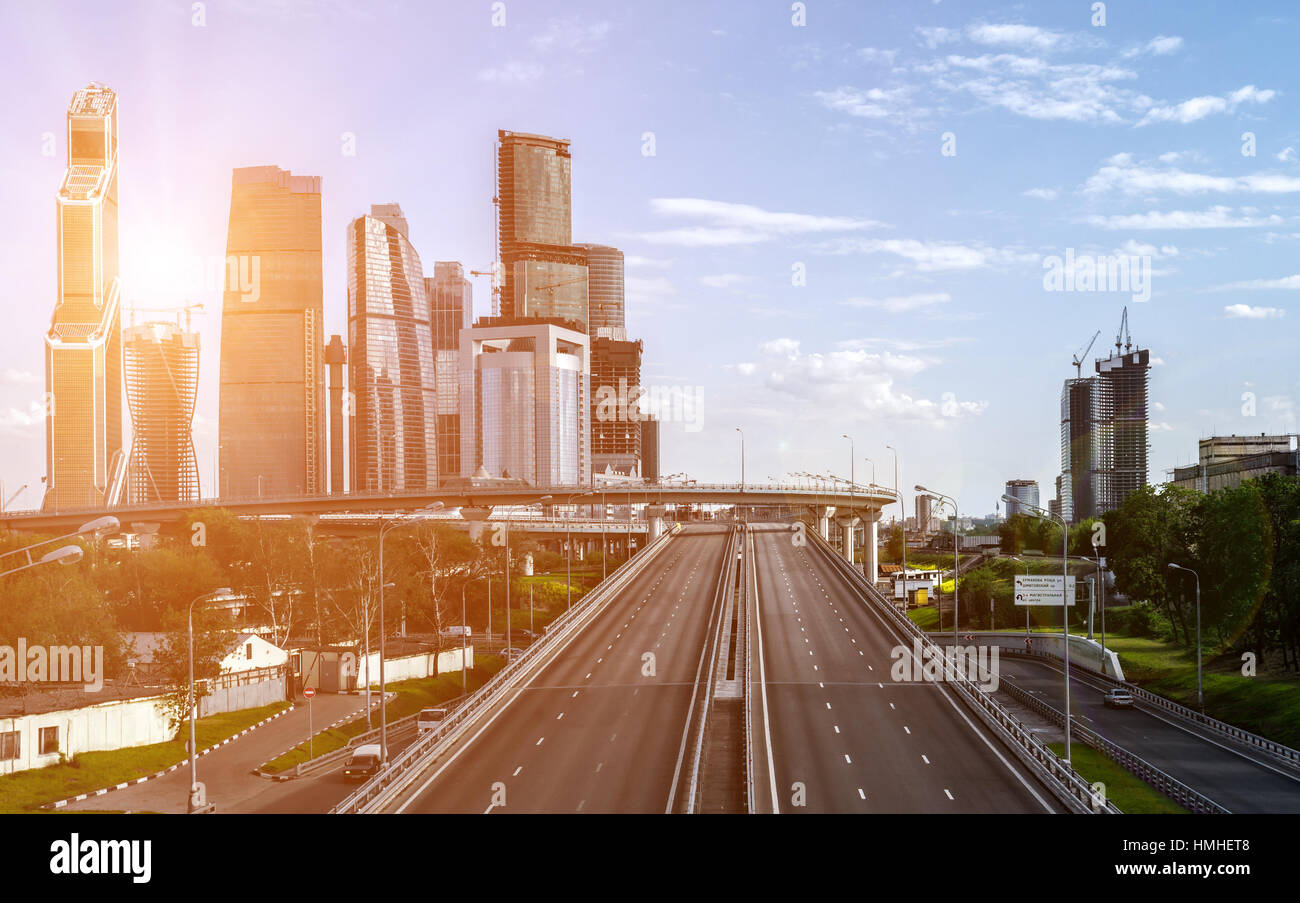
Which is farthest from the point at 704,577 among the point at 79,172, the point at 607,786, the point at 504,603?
the point at 79,172

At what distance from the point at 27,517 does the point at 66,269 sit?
122ft

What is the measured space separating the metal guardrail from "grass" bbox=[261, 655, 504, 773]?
3738 cm

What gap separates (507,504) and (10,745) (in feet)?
369

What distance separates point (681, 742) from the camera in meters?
40.8

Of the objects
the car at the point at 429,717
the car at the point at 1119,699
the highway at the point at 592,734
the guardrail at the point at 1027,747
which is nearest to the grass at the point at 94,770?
the car at the point at 429,717

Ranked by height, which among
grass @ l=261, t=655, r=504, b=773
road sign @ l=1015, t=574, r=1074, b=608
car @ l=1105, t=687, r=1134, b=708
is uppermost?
road sign @ l=1015, t=574, r=1074, b=608

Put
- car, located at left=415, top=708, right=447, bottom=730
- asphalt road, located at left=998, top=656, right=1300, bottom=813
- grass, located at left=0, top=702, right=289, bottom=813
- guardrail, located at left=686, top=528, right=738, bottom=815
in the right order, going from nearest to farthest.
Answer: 1. guardrail, located at left=686, top=528, right=738, bottom=815
2. asphalt road, located at left=998, top=656, right=1300, bottom=813
3. grass, located at left=0, top=702, right=289, bottom=813
4. car, located at left=415, top=708, right=447, bottom=730

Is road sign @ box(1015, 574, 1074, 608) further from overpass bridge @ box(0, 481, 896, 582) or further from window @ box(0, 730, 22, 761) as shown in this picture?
overpass bridge @ box(0, 481, 896, 582)

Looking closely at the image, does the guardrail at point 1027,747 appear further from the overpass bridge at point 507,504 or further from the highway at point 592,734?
the overpass bridge at point 507,504

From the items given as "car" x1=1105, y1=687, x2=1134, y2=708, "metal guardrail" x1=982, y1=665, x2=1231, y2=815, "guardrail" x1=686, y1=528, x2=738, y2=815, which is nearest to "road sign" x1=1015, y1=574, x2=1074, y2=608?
"metal guardrail" x1=982, y1=665, x2=1231, y2=815

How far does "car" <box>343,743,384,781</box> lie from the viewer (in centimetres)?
4597

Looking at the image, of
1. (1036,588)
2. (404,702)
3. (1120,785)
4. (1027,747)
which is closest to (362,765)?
(404,702)

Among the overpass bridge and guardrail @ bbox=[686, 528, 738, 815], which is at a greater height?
the overpass bridge
